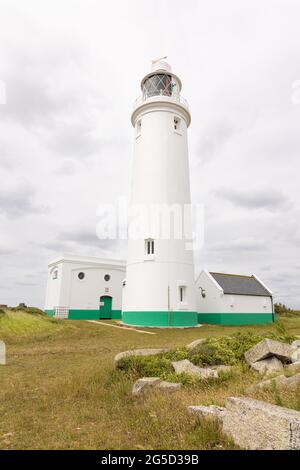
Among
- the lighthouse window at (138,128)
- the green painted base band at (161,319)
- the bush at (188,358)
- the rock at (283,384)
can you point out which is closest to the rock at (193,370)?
the bush at (188,358)

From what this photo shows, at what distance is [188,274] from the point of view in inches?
928

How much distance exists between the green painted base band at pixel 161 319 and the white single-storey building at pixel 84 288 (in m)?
10.4

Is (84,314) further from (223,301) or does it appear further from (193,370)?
(193,370)

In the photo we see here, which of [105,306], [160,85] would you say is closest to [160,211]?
[160,85]

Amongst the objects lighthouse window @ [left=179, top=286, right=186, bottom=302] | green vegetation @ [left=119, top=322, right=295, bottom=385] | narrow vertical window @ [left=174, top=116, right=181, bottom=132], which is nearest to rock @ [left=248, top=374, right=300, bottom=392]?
green vegetation @ [left=119, top=322, right=295, bottom=385]

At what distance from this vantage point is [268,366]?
24.9 feet

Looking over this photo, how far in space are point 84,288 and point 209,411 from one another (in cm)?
2909

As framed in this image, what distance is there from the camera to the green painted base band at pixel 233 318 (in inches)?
1069

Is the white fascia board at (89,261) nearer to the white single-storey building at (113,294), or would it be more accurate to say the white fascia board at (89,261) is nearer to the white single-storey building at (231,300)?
the white single-storey building at (113,294)

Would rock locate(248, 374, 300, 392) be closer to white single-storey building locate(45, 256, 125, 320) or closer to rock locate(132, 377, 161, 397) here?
rock locate(132, 377, 161, 397)
